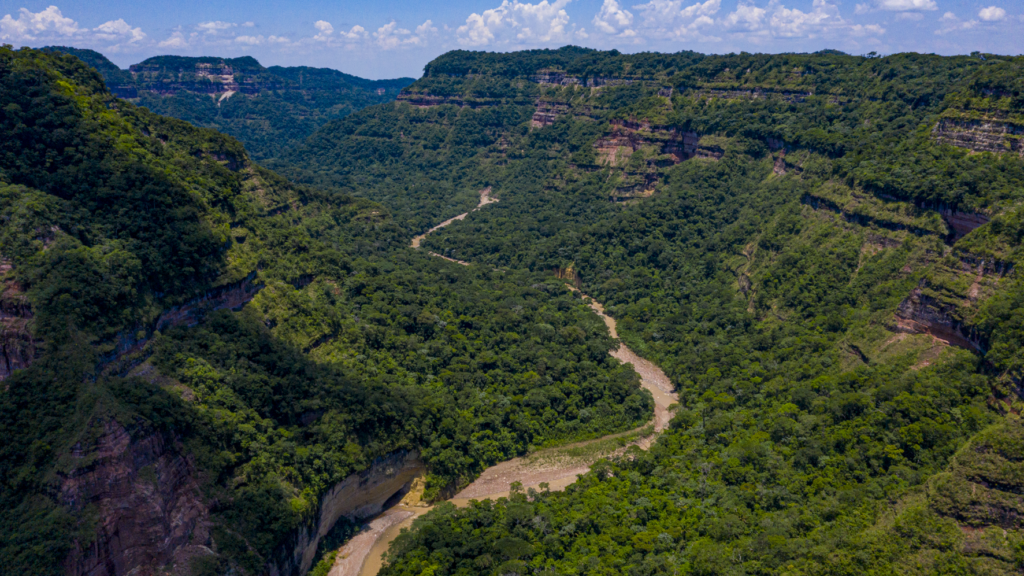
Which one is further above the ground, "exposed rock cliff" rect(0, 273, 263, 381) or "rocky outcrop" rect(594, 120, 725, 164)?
"rocky outcrop" rect(594, 120, 725, 164)

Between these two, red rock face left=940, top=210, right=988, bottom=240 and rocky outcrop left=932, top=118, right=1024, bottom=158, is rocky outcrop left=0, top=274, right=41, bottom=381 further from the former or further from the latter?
rocky outcrop left=932, top=118, right=1024, bottom=158

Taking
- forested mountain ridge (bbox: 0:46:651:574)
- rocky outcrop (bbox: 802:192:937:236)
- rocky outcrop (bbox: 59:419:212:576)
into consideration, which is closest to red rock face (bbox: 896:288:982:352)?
rocky outcrop (bbox: 802:192:937:236)

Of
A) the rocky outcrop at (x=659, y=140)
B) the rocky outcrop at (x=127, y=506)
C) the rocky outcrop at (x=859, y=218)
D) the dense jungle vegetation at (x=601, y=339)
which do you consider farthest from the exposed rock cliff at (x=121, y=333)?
the rocky outcrop at (x=659, y=140)

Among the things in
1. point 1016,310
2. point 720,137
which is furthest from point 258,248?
point 720,137

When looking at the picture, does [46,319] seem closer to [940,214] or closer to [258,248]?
[258,248]

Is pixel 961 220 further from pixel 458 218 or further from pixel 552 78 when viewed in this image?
pixel 552 78

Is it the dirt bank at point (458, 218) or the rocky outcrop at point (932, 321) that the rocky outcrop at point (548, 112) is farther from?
the rocky outcrop at point (932, 321)

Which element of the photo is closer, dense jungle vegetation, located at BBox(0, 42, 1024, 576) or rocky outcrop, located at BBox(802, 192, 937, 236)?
dense jungle vegetation, located at BBox(0, 42, 1024, 576)
